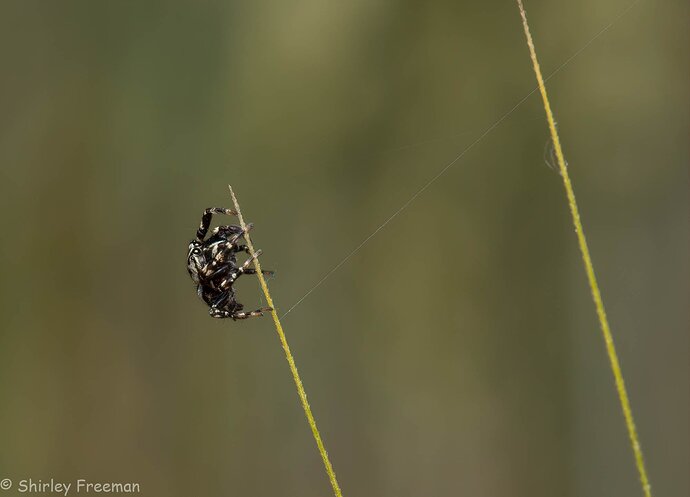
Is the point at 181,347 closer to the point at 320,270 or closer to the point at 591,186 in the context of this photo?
the point at 320,270

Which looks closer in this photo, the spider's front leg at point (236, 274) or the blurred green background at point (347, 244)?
the spider's front leg at point (236, 274)

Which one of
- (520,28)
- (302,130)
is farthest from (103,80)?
(520,28)

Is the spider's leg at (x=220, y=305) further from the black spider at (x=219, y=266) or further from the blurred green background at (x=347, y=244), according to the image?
the blurred green background at (x=347, y=244)

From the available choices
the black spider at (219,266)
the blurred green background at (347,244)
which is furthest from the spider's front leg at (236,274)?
the blurred green background at (347,244)

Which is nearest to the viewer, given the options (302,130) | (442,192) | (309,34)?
(309,34)

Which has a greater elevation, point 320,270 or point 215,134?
point 215,134

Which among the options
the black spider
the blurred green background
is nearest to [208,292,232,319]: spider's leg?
the black spider
